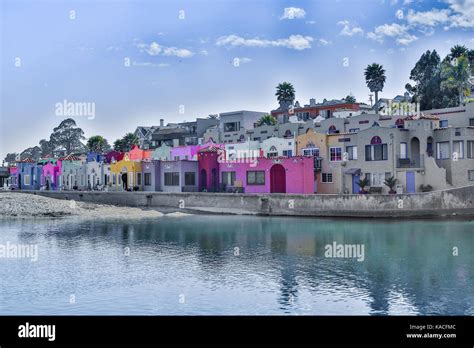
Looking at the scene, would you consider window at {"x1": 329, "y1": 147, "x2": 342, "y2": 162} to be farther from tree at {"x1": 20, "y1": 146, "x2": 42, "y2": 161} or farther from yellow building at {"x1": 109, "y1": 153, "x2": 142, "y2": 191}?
tree at {"x1": 20, "y1": 146, "x2": 42, "y2": 161}

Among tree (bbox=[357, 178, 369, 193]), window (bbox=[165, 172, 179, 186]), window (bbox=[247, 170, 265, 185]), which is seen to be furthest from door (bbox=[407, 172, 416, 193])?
window (bbox=[165, 172, 179, 186])

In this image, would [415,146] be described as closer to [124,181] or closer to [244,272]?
[244,272]

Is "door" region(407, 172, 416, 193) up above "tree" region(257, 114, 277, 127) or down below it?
below

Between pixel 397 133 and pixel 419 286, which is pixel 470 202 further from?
pixel 419 286

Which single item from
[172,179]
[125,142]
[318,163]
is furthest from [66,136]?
[318,163]

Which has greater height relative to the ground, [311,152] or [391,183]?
[311,152]

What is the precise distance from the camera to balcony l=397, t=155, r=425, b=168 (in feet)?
186

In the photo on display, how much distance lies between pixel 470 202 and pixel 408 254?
885 inches

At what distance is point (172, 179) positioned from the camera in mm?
72500

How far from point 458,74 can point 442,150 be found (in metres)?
23.1

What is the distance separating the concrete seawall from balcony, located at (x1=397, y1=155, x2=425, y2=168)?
15.2 feet

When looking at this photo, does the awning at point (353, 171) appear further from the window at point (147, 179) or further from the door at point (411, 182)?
the window at point (147, 179)

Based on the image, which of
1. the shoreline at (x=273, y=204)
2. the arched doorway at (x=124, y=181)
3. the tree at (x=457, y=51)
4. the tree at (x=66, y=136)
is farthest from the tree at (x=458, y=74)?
the tree at (x=66, y=136)
